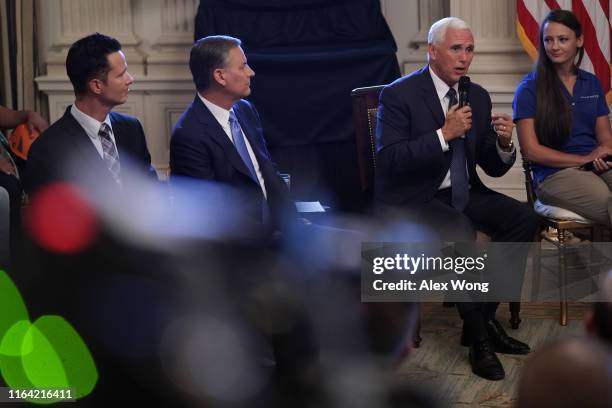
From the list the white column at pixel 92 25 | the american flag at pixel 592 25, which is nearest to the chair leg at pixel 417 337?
the american flag at pixel 592 25

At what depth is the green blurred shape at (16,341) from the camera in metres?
1.91

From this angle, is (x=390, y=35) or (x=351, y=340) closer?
(x=351, y=340)

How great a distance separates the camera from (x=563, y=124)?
11.5 feet

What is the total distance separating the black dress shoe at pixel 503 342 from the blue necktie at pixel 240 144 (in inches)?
40.0

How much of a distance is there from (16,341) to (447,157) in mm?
1825

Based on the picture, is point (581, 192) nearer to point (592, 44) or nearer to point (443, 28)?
point (443, 28)

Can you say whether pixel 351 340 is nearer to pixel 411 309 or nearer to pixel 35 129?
pixel 411 309

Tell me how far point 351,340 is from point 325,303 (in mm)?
119

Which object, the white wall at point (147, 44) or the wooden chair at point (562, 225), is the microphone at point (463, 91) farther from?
the white wall at point (147, 44)

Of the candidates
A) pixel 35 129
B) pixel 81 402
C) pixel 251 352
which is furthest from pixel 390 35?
pixel 81 402

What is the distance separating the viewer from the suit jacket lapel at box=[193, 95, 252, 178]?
119 inches

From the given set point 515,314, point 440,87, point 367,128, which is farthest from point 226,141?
point 515,314

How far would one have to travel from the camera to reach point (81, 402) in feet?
5.67

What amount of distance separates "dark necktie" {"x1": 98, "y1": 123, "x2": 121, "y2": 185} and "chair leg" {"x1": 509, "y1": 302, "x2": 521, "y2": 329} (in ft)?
5.18
